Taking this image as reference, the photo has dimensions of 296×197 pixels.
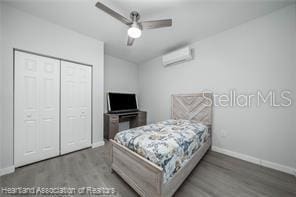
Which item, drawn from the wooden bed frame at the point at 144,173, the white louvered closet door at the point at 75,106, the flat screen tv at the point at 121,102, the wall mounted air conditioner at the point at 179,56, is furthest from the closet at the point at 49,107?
the wall mounted air conditioner at the point at 179,56

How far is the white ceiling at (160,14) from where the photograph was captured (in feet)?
6.12

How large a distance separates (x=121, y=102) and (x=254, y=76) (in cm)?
354

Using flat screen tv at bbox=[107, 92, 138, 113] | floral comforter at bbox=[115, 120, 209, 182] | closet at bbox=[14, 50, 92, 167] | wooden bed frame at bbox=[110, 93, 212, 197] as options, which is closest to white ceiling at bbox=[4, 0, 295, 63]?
closet at bbox=[14, 50, 92, 167]

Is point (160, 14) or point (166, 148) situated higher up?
point (160, 14)

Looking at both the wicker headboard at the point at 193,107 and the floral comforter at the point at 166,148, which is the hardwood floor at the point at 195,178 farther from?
the wicker headboard at the point at 193,107

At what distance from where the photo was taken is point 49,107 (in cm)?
232

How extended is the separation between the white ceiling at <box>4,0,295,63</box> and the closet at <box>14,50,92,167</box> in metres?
0.80

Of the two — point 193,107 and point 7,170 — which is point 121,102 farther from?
point 7,170

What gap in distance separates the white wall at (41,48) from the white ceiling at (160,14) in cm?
16

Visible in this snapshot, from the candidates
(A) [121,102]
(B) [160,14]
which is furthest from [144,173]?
(A) [121,102]

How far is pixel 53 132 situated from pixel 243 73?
4.02m

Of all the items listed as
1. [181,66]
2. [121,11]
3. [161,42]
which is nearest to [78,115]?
[121,11]

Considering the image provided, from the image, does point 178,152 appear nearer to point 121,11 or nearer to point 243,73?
point 243,73

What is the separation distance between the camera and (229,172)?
6.41 ft
